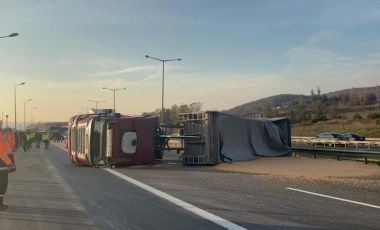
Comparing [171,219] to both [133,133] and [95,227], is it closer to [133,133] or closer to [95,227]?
[95,227]

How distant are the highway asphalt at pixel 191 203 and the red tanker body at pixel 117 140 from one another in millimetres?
5188

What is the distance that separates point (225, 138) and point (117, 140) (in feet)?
17.8

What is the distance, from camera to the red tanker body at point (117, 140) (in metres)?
21.0

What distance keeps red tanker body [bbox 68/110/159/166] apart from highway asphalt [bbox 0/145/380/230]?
5188 mm

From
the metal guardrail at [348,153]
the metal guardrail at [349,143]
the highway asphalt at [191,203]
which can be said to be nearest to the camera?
the highway asphalt at [191,203]

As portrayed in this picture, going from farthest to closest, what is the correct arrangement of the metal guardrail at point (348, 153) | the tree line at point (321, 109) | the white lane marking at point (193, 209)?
the tree line at point (321, 109), the metal guardrail at point (348, 153), the white lane marking at point (193, 209)

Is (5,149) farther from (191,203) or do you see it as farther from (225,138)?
(225,138)

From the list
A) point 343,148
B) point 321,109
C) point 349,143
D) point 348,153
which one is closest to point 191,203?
point 348,153

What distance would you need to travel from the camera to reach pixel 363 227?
25.4 ft

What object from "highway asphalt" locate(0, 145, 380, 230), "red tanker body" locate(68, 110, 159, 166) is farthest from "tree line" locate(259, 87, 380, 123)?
"highway asphalt" locate(0, 145, 380, 230)

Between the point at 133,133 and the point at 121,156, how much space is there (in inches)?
44.8

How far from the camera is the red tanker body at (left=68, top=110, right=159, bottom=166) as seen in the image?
21.0 metres

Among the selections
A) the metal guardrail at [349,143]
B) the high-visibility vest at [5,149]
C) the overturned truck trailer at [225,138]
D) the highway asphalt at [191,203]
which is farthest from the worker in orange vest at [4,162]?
the metal guardrail at [349,143]

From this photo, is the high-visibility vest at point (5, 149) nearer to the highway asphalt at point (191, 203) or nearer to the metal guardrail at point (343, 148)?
the highway asphalt at point (191, 203)
